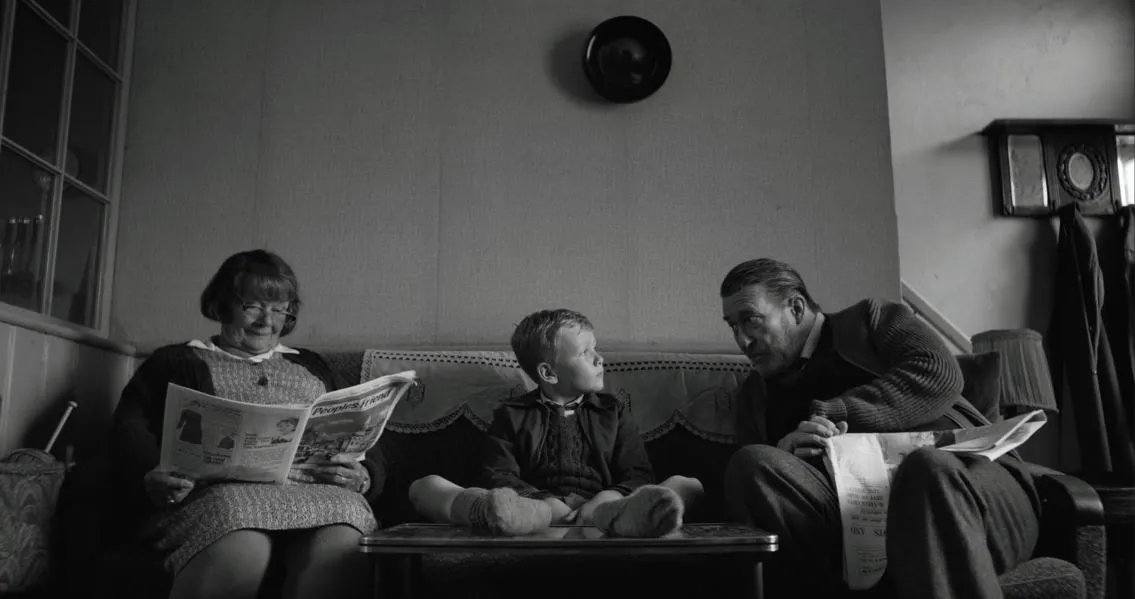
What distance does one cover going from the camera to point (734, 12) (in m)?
2.96

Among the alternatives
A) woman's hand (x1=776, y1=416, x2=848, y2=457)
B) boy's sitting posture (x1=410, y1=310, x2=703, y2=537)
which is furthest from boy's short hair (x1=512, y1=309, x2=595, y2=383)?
woman's hand (x1=776, y1=416, x2=848, y2=457)

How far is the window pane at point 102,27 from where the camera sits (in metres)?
2.69

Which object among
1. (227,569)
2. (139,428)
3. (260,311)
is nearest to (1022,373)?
(260,311)

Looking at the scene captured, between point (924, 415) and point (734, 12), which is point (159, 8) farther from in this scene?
point (924, 415)

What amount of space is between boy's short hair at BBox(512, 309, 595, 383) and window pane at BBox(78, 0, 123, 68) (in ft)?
5.13

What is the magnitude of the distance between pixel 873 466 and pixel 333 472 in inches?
42.9

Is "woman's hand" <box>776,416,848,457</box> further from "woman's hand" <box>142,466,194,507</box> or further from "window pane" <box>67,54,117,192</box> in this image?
"window pane" <box>67,54,117,192</box>

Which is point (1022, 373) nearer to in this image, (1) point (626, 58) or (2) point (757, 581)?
(1) point (626, 58)

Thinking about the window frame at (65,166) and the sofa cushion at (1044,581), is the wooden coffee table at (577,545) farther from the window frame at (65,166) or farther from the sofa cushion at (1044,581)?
the window frame at (65,166)

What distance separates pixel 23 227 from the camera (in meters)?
2.34

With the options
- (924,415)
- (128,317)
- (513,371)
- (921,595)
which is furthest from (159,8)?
(921,595)

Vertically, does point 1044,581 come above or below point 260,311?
below

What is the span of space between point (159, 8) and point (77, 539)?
1.78 metres

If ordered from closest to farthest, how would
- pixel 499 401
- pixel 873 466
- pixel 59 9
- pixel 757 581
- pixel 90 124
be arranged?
1. pixel 757 581
2. pixel 873 466
3. pixel 499 401
4. pixel 59 9
5. pixel 90 124
